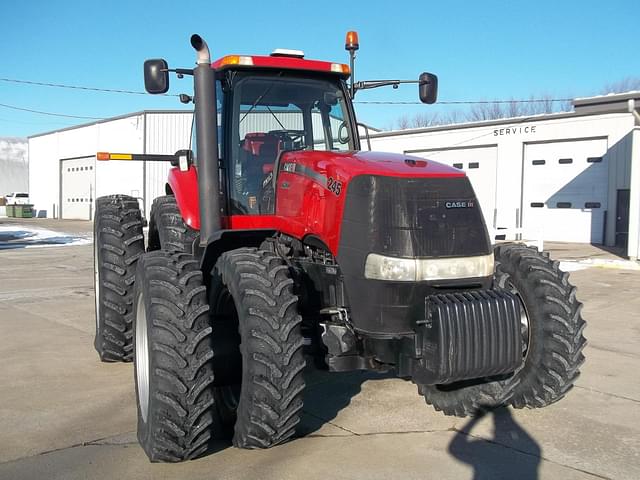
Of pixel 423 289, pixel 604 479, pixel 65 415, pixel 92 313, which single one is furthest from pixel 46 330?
pixel 604 479

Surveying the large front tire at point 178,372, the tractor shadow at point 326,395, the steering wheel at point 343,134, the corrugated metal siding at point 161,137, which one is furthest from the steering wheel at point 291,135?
the corrugated metal siding at point 161,137

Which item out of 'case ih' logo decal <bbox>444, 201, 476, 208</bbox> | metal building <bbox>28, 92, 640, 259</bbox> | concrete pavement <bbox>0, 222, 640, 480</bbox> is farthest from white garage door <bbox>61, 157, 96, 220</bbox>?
'case ih' logo decal <bbox>444, 201, 476, 208</bbox>

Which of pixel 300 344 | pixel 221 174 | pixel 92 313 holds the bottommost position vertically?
pixel 92 313

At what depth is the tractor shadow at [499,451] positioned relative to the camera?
3.64 metres

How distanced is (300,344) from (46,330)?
487 cm

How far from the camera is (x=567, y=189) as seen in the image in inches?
795

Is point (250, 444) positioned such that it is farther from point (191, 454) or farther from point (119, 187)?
point (119, 187)

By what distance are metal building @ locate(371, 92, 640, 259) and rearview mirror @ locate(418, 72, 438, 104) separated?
14593 mm

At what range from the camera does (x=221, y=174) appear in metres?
4.64

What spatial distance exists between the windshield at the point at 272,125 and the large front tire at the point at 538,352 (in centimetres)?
173

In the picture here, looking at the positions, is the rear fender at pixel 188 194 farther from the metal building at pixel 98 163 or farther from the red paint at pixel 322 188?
the metal building at pixel 98 163

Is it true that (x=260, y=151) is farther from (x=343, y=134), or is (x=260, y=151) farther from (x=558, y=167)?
(x=558, y=167)

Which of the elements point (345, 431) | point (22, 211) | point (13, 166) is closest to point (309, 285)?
point (345, 431)

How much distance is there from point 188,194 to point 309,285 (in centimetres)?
159
